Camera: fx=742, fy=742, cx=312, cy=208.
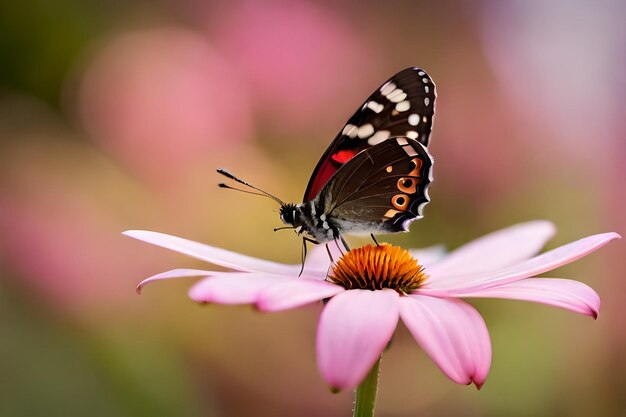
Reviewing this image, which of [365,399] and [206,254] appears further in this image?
[206,254]

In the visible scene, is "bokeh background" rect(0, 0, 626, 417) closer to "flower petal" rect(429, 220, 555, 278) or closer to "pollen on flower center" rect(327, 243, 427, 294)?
"flower petal" rect(429, 220, 555, 278)

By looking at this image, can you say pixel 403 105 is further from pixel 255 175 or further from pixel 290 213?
pixel 255 175

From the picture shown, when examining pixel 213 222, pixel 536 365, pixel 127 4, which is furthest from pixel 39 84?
pixel 536 365

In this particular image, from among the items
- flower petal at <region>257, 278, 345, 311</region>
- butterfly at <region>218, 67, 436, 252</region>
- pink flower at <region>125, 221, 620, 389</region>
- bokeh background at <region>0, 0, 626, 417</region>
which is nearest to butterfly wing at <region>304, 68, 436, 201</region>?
butterfly at <region>218, 67, 436, 252</region>

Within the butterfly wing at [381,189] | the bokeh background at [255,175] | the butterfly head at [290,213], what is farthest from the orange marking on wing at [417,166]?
the bokeh background at [255,175]

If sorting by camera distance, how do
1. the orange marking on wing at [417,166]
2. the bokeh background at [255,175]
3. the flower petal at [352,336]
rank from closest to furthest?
the flower petal at [352,336] < the orange marking on wing at [417,166] < the bokeh background at [255,175]

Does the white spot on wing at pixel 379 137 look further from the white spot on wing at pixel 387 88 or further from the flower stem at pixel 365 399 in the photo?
the flower stem at pixel 365 399

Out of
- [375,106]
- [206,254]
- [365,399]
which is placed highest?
[375,106]

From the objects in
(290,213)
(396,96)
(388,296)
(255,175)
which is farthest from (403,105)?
(255,175)
